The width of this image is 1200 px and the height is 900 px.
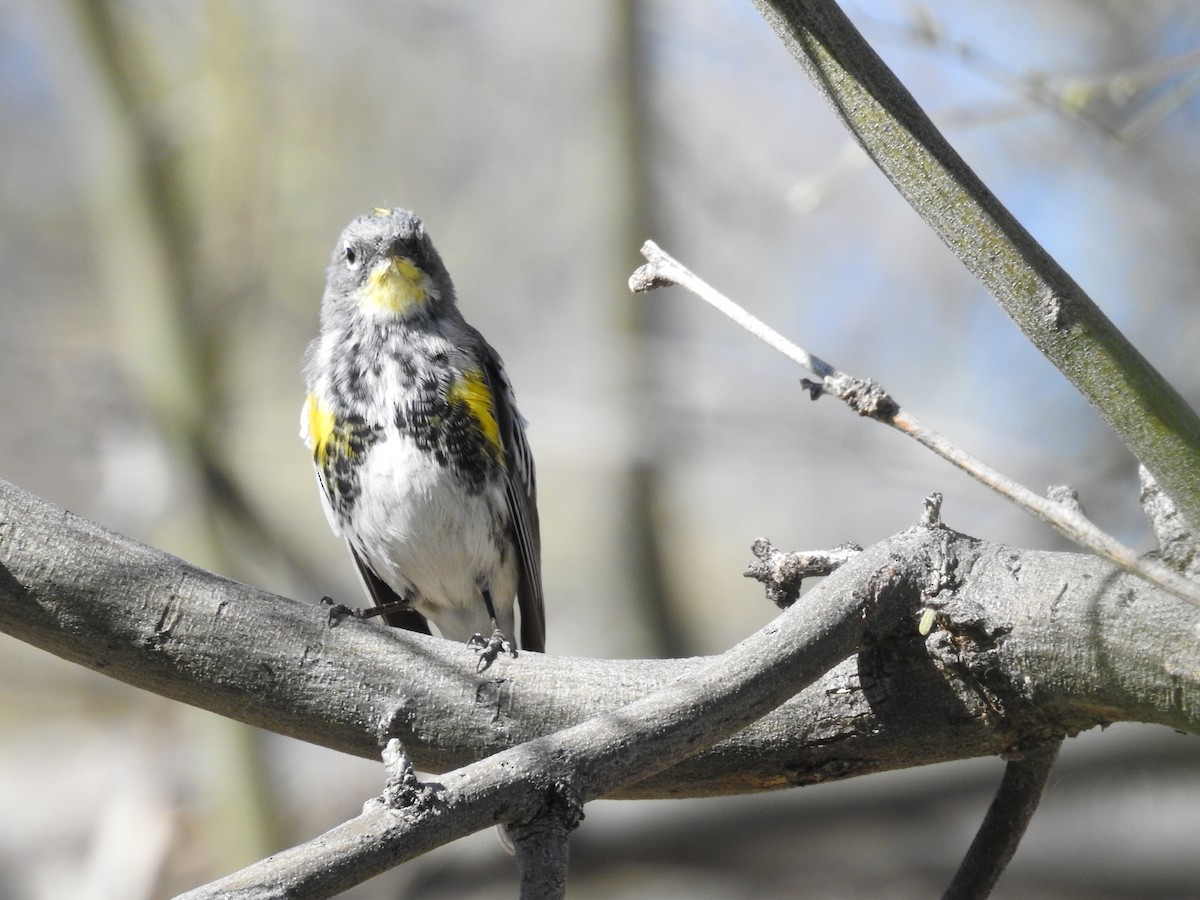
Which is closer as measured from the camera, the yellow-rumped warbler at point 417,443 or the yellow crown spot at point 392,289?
the yellow-rumped warbler at point 417,443

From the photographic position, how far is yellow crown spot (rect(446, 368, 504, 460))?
13.8 ft

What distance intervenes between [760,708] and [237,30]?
7.21m

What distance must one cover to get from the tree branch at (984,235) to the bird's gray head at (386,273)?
2.83 meters

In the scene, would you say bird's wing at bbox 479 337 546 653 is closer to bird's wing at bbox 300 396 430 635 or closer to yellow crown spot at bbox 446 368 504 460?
yellow crown spot at bbox 446 368 504 460

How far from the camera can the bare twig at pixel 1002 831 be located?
244cm

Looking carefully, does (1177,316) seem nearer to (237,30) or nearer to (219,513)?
(219,513)

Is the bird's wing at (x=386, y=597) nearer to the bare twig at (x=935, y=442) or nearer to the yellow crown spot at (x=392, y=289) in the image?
the yellow crown spot at (x=392, y=289)

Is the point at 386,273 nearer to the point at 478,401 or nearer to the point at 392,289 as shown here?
the point at 392,289

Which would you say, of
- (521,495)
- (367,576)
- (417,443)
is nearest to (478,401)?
(417,443)

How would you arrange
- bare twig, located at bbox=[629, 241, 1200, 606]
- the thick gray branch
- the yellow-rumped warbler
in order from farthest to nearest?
the yellow-rumped warbler < the thick gray branch < bare twig, located at bbox=[629, 241, 1200, 606]

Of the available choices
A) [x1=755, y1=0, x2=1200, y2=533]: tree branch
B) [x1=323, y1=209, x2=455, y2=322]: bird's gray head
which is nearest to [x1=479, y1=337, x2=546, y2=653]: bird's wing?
[x1=323, y1=209, x2=455, y2=322]: bird's gray head

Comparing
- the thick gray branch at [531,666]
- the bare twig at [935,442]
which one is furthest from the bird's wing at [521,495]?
the bare twig at [935,442]

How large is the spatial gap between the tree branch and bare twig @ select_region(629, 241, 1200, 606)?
0.77 ft

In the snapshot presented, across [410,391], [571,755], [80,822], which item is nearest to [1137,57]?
[410,391]
